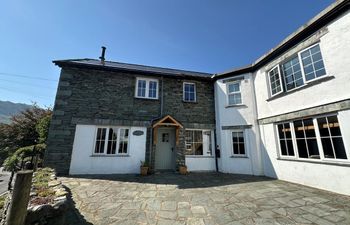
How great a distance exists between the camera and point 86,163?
824cm

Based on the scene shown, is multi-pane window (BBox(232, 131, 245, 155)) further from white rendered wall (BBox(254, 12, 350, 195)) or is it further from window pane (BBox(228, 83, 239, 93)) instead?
window pane (BBox(228, 83, 239, 93))

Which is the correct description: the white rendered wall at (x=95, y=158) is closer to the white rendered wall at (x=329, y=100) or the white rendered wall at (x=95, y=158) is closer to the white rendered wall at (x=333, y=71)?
the white rendered wall at (x=329, y=100)

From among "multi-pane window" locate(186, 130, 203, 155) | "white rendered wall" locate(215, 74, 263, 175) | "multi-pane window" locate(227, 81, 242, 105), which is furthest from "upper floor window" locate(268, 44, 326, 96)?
"multi-pane window" locate(186, 130, 203, 155)

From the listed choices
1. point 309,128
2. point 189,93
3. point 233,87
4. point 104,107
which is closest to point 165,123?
point 189,93

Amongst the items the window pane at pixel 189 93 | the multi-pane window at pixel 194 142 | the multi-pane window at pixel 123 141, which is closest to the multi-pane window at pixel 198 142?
the multi-pane window at pixel 194 142

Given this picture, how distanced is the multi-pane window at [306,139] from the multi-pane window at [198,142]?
4.63 meters

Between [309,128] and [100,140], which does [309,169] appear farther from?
[100,140]

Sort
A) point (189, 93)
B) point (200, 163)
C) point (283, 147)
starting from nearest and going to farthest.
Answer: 1. point (283, 147)
2. point (200, 163)
3. point (189, 93)

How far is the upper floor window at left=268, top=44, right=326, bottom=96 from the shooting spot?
637cm

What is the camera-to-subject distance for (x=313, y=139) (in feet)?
20.8

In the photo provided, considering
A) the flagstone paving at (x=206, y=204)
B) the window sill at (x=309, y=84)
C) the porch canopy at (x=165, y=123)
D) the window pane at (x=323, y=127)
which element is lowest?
the flagstone paving at (x=206, y=204)

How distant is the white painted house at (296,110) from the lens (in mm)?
5512

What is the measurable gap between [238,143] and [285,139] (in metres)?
2.46

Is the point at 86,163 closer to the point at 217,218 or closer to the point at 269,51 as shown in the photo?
the point at 217,218
